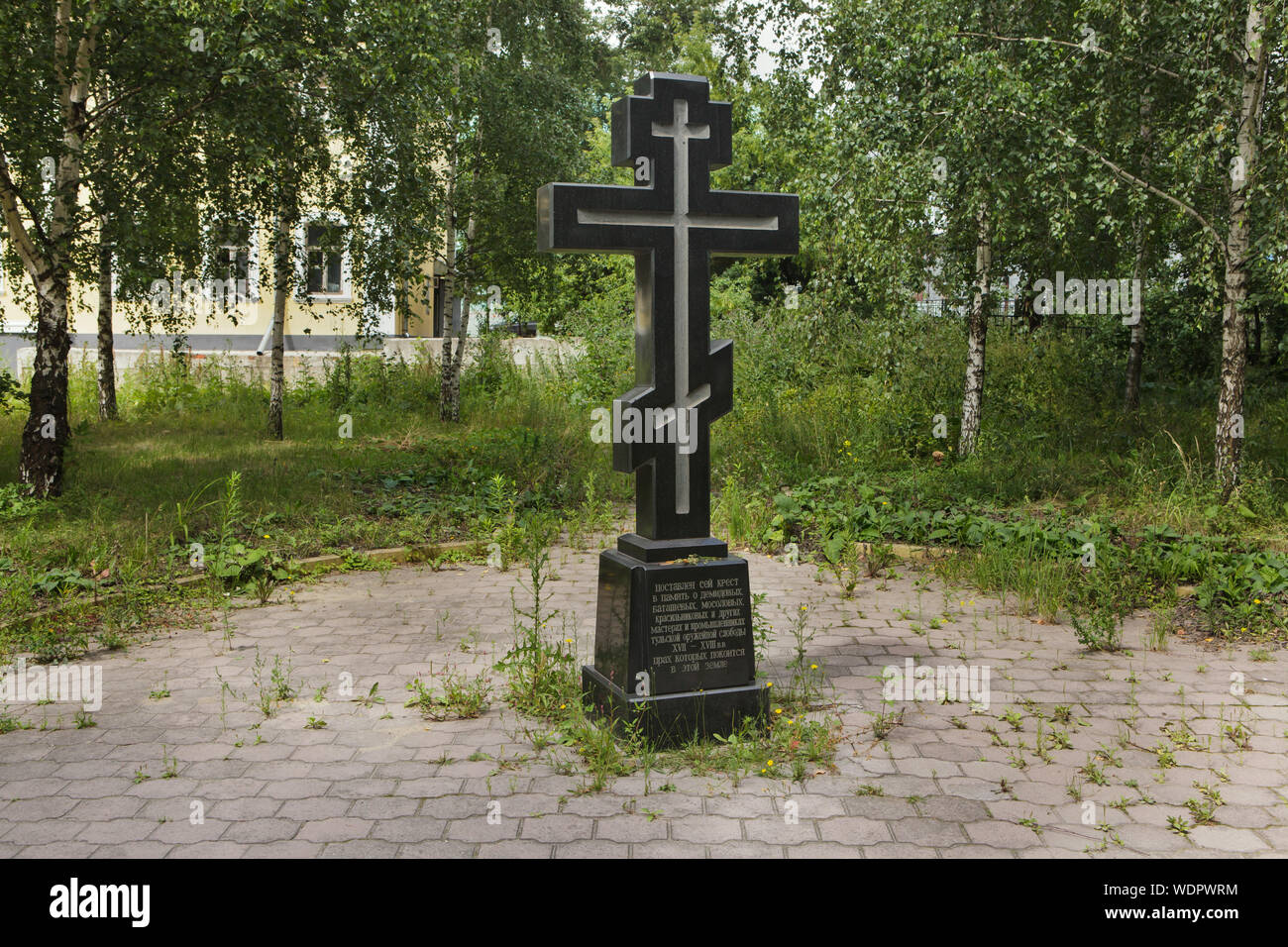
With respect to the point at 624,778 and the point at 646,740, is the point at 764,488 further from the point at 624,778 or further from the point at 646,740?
the point at 624,778

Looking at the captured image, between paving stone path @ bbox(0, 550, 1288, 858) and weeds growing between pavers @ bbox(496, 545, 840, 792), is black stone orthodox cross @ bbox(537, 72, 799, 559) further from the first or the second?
paving stone path @ bbox(0, 550, 1288, 858)

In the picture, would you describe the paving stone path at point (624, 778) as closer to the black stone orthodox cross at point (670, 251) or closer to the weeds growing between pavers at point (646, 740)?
the weeds growing between pavers at point (646, 740)

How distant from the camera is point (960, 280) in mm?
13008

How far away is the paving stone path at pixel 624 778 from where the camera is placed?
4086 millimetres

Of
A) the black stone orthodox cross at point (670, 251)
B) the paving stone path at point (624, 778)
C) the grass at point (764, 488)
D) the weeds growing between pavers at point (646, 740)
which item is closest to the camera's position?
the paving stone path at point (624, 778)

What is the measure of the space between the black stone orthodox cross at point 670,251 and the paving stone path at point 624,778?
1.43 m

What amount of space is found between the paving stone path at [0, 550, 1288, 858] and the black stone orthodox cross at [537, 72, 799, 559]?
4.70 feet

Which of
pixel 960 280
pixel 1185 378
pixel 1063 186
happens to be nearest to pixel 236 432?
pixel 960 280

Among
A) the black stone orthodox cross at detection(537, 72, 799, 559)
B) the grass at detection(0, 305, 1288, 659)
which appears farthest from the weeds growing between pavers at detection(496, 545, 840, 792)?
the grass at detection(0, 305, 1288, 659)

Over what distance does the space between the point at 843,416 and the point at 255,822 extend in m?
10.7

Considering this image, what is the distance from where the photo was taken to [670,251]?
5379 millimetres

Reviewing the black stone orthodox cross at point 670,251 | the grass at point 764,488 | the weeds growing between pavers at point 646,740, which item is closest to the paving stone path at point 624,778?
the weeds growing between pavers at point 646,740

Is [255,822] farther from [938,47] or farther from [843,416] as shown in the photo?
[843,416]

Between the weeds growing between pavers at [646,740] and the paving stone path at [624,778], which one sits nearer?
the paving stone path at [624,778]
